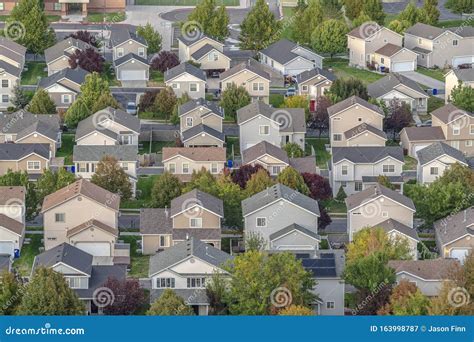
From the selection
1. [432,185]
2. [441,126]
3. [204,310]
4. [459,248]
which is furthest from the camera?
[441,126]

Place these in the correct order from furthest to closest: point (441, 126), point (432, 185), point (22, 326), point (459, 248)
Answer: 1. point (441, 126)
2. point (432, 185)
3. point (459, 248)
4. point (22, 326)

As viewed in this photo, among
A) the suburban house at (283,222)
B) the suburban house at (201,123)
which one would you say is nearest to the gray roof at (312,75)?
the suburban house at (201,123)

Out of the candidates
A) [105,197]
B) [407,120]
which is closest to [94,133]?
[105,197]

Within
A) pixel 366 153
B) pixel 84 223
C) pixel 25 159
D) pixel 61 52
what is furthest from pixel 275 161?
pixel 61 52

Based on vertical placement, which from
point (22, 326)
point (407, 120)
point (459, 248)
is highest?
point (407, 120)

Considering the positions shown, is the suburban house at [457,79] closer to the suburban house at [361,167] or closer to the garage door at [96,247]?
the suburban house at [361,167]

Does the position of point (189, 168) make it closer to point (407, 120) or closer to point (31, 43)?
point (407, 120)

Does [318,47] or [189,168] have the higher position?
[318,47]
